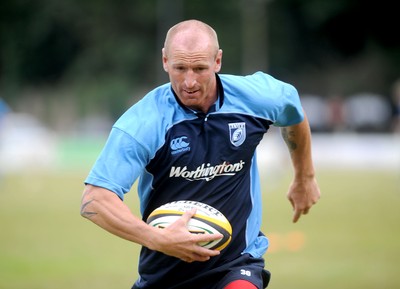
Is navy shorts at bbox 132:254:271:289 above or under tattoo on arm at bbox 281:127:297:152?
under

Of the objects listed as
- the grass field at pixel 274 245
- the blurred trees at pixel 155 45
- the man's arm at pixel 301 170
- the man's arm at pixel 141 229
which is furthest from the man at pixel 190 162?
the blurred trees at pixel 155 45

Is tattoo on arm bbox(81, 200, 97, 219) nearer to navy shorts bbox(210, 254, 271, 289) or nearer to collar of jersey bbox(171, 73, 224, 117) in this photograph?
collar of jersey bbox(171, 73, 224, 117)

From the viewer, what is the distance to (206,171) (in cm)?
538

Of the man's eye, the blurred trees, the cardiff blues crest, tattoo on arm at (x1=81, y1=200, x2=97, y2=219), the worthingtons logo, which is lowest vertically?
tattoo on arm at (x1=81, y1=200, x2=97, y2=219)

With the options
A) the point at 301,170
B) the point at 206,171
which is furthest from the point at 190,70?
the point at 301,170

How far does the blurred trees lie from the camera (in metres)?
A: 49.9

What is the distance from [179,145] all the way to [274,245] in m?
8.09

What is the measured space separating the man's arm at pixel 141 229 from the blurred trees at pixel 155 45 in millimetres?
43575

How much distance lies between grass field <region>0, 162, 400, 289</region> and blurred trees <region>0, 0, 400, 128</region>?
2887 cm

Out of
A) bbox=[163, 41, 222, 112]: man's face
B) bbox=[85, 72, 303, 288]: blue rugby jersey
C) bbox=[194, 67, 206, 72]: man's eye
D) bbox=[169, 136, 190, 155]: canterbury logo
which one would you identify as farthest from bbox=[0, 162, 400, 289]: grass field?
bbox=[194, 67, 206, 72]: man's eye

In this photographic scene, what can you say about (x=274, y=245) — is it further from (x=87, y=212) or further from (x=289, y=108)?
(x=87, y=212)

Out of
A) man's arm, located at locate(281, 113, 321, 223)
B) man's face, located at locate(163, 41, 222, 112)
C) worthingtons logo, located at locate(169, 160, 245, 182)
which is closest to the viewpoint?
man's face, located at locate(163, 41, 222, 112)

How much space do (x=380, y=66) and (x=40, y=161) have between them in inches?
972

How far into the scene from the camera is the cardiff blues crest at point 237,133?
18.0 ft
